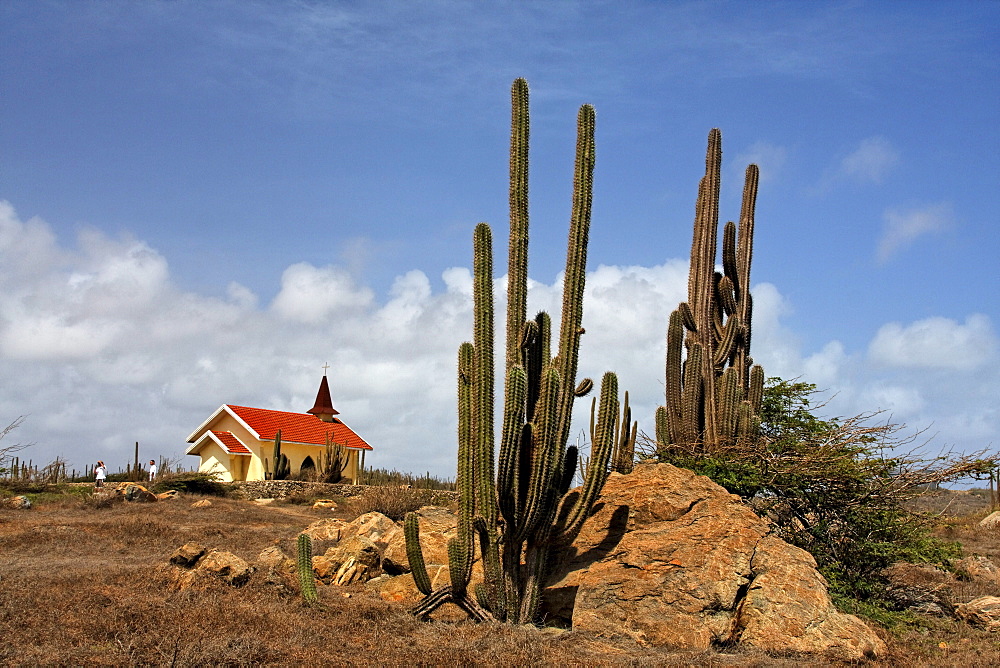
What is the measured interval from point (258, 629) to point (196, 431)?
1115 inches

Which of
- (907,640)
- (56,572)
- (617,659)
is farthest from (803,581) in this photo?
(56,572)

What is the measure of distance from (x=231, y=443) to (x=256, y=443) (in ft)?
3.35

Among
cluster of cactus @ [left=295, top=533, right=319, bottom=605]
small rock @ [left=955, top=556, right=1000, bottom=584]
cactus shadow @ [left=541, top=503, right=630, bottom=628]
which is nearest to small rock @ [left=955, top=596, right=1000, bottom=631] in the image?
small rock @ [left=955, top=556, right=1000, bottom=584]

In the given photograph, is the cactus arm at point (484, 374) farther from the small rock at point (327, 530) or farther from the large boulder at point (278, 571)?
the small rock at point (327, 530)

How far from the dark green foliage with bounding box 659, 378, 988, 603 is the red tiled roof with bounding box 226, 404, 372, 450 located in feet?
77.4

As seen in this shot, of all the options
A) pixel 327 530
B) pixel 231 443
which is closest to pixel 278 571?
pixel 327 530

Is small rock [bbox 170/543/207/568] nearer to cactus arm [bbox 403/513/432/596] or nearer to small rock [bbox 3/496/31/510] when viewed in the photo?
cactus arm [bbox 403/513/432/596]

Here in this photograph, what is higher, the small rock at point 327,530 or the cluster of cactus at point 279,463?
the cluster of cactus at point 279,463

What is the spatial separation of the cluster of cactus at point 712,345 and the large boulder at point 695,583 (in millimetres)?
3736

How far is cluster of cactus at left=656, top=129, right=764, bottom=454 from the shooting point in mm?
14867

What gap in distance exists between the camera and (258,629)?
8.55 m

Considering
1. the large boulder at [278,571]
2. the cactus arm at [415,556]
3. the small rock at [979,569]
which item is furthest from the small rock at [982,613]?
the large boulder at [278,571]

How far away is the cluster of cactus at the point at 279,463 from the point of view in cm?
3128

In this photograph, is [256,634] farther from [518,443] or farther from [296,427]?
[296,427]
